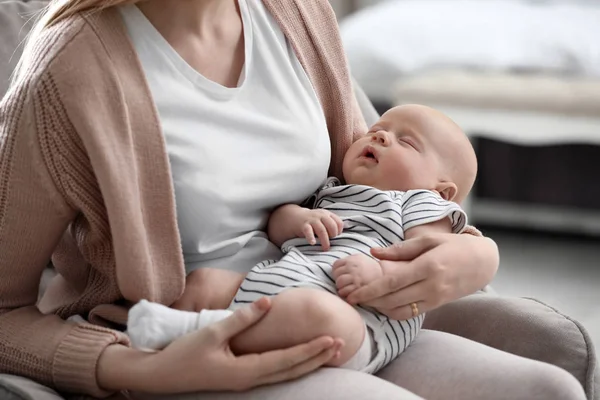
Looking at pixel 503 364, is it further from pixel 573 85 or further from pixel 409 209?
pixel 573 85

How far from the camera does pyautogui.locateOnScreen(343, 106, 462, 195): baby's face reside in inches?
57.1

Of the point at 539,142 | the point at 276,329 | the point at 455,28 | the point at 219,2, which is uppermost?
the point at 219,2

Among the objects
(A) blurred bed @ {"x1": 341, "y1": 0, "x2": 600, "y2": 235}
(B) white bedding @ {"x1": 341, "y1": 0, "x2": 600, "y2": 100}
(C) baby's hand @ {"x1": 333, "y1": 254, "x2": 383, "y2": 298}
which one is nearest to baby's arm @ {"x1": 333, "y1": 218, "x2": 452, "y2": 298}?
(C) baby's hand @ {"x1": 333, "y1": 254, "x2": 383, "y2": 298}

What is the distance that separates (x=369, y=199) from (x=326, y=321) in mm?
284

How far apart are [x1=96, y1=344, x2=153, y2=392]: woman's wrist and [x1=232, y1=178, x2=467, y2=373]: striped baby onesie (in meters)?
0.15

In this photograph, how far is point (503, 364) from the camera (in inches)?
49.8

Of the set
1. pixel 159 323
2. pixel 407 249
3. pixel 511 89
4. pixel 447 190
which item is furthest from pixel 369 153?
pixel 511 89

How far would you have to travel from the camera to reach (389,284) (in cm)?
124

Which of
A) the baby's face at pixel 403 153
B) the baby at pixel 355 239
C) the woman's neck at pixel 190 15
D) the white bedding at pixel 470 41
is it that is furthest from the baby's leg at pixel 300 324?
the white bedding at pixel 470 41

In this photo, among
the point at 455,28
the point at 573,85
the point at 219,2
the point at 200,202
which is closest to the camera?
the point at 200,202

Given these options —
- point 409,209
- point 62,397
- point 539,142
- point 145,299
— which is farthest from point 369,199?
point 539,142

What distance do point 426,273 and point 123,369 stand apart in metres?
0.40

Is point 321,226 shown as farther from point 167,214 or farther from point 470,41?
point 470,41

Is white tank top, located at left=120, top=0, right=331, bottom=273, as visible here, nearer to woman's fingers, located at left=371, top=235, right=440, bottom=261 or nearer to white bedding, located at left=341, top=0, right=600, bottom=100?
woman's fingers, located at left=371, top=235, right=440, bottom=261
